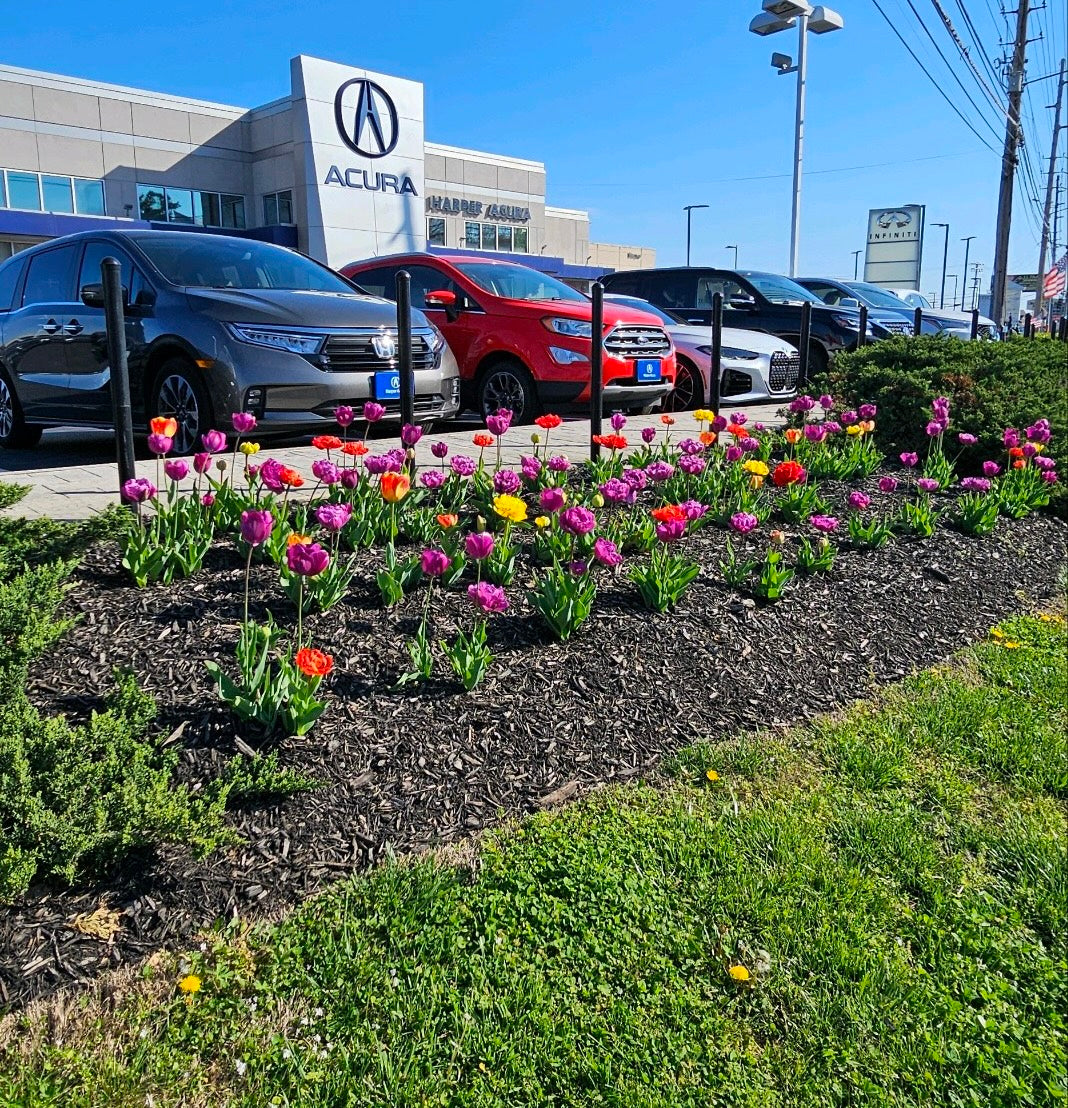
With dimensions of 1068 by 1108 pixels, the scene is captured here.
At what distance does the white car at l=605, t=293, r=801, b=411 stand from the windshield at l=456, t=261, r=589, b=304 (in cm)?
124

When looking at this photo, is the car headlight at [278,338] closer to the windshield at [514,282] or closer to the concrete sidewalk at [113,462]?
the concrete sidewalk at [113,462]

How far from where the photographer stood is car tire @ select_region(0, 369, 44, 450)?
27.8ft

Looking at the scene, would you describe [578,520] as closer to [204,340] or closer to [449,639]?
[449,639]

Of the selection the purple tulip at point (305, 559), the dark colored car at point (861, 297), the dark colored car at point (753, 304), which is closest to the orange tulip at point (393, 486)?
the purple tulip at point (305, 559)

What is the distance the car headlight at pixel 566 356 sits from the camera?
895 cm

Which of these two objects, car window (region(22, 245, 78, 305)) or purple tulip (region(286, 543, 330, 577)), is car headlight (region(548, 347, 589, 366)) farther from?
purple tulip (region(286, 543, 330, 577))

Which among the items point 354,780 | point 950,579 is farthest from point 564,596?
point 950,579

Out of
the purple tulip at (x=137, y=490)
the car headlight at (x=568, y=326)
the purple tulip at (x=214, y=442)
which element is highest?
the car headlight at (x=568, y=326)

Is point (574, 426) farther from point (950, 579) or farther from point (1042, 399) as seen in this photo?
point (950, 579)

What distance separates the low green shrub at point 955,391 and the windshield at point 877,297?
1100 centimetres

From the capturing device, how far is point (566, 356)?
29.4 feet

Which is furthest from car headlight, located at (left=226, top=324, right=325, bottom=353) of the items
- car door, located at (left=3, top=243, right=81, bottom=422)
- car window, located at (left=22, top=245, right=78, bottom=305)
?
car window, located at (left=22, top=245, right=78, bottom=305)

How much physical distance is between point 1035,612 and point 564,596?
290 centimetres

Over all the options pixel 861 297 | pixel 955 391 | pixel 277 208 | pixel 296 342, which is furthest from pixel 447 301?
pixel 277 208
